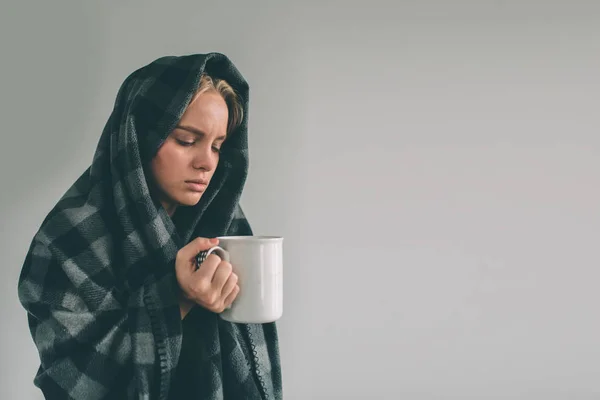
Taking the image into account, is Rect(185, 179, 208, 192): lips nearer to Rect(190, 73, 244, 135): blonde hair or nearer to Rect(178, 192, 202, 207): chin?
Rect(178, 192, 202, 207): chin

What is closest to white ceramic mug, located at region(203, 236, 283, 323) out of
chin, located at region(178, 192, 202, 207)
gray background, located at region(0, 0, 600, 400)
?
chin, located at region(178, 192, 202, 207)

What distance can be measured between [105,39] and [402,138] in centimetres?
64

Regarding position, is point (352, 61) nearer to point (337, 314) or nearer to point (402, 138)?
point (402, 138)

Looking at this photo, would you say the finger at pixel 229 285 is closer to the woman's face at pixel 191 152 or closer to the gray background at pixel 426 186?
the woman's face at pixel 191 152

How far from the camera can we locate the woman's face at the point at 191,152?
2.67 ft

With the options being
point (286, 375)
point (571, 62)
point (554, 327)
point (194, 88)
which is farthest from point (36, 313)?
point (571, 62)

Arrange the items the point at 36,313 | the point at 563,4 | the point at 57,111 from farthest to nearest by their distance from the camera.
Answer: the point at 563,4 < the point at 57,111 < the point at 36,313

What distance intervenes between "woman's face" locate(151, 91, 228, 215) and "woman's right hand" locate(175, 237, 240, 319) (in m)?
0.12

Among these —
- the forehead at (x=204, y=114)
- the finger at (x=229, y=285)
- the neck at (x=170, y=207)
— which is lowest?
the finger at (x=229, y=285)

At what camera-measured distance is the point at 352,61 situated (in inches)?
45.4

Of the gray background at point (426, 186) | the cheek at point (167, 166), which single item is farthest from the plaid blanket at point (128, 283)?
the gray background at point (426, 186)

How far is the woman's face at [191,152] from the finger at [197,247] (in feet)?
0.38

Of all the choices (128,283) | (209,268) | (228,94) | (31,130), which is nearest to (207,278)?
(209,268)

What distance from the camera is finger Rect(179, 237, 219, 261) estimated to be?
0.73 metres
